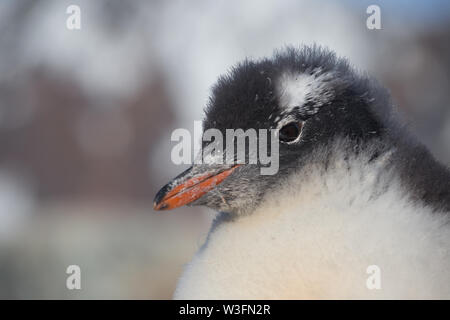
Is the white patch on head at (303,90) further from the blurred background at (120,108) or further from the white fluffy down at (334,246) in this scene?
the blurred background at (120,108)

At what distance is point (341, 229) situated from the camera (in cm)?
122

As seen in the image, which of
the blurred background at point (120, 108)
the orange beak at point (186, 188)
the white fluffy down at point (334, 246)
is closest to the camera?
the white fluffy down at point (334, 246)

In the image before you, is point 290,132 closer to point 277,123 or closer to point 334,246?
point 277,123

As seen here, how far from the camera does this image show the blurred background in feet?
19.0

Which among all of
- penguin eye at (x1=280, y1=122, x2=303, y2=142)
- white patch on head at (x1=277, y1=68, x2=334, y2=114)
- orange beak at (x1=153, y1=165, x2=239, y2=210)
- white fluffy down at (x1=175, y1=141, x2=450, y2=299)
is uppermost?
white patch on head at (x1=277, y1=68, x2=334, y2=114)

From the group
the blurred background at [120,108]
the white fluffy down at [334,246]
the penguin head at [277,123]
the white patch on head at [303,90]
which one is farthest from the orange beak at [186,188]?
the blurred background at [120,108]

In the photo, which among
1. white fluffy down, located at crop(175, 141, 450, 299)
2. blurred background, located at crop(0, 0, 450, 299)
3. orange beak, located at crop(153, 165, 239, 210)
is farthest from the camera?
blurred background, located at crop(0, 0, 450, 299)

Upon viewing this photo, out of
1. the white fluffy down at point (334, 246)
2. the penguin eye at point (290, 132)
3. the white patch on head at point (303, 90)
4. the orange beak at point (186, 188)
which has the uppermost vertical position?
the white patch on head at point (303, 90)

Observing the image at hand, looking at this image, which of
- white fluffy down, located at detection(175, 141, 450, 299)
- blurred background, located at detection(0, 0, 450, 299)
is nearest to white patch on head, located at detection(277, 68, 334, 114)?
white fluffy down, located at detection(175, 141, 450, 299)

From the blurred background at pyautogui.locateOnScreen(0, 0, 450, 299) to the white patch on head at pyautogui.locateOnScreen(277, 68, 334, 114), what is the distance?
3.80 meters

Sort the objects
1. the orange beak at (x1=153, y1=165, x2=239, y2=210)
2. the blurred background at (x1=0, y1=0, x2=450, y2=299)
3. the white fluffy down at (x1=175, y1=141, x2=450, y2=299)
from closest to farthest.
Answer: the white fluffy down at (x1=175, y1=141, x2=450, y2=299)
the orange beak at (x1=153, y1=165, x2=239, y2=210)
the blurred background at (x1=0, y1=0, x2=450, y2=299)

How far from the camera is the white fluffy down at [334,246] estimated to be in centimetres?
118

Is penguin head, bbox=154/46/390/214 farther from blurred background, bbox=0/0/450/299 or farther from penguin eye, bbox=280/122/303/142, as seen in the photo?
blurred background, bbox=0/0/450/299

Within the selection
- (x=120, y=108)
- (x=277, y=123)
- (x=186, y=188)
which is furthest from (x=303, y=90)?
(x=120, y=108)
